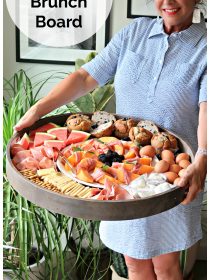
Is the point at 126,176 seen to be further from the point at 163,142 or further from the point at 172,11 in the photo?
the point at 172,11

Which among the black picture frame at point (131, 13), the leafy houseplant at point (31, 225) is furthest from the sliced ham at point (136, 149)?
the black picture frame at point (131, 13)

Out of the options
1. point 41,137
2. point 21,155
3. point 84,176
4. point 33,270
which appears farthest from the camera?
point 33,270

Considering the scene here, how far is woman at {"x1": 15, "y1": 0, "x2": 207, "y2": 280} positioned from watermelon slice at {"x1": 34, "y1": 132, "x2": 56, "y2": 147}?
76mm

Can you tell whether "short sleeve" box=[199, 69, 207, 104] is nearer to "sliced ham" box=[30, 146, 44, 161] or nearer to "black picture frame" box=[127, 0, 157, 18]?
"sliced ham" box=[30, 146, 44, 161]

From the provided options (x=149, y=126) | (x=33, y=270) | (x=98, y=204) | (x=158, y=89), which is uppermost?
(x=158, y=89)

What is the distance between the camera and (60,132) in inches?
71.8

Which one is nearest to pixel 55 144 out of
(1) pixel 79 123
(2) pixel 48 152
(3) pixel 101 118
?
(2) pixel 48 152

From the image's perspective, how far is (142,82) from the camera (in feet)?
6.32

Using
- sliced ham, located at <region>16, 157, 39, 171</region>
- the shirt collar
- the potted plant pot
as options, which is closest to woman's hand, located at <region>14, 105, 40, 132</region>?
sliced ham, located at <region>16, 157, 39, 171</region>

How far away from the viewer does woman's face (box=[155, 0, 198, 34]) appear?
5.96 ft

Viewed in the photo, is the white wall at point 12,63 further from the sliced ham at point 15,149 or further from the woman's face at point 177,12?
the sliced ham at point 15,149

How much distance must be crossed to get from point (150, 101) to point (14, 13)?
1229 mm

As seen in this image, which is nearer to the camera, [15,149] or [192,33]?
[15,149]

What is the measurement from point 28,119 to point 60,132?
0.12 metres
